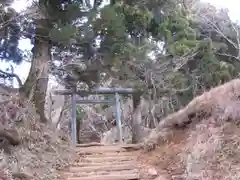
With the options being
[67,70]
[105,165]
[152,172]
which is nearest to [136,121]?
[67,70]

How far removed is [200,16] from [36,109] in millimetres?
11018

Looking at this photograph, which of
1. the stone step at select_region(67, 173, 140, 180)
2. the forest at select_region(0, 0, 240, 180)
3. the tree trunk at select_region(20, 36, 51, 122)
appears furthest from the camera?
the tree trunk at select_region(20, 36, 51, 122)

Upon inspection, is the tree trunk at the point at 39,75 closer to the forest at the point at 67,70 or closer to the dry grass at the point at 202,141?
the forest at the point at 67,70

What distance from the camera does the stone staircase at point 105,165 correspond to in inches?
213

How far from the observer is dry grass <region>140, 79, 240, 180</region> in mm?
4523

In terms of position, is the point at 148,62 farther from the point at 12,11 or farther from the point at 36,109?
the point at 12,11

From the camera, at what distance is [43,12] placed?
634cm

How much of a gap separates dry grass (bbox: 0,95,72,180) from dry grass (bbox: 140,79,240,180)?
1.79m

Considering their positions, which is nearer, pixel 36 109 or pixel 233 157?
pixel 233 157

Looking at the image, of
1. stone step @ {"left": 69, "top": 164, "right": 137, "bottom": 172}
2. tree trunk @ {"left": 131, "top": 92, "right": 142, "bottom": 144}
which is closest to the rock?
stone step @ {"left": 69, "top": 164, "right": 137, "bottom": 172}

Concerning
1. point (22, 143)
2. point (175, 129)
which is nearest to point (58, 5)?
point (22, 143)

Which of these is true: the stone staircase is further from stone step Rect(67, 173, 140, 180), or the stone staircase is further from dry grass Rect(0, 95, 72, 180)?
dry grass Rect(0, 95, 72, 180)

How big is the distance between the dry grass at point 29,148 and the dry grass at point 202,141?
1791mm

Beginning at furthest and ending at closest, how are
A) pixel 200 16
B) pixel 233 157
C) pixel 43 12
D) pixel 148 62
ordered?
pixel 200 16
pixel 148 62
pixel 43 12
pixel 233 157
